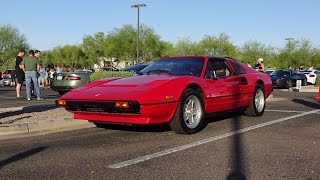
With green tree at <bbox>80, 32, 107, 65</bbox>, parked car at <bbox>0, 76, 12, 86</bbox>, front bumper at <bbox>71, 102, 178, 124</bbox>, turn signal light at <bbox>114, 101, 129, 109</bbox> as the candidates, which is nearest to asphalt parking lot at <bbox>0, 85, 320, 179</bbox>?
front bumper at <bbox>71, 102, 178, 124</bbox>

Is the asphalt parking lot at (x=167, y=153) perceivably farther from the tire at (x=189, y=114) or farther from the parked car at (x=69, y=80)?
the parked car at (x=69, y=80)

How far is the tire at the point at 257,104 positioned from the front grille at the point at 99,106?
362cm

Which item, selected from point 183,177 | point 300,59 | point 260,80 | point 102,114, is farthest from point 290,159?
point 300,59

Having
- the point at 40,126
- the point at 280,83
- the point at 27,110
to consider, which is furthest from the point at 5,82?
the point at 40,126

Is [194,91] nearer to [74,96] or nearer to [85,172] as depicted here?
[74,96]

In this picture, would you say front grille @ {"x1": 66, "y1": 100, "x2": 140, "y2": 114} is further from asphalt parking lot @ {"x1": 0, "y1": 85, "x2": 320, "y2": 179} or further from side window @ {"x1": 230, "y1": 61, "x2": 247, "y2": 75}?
side window @ {"x1": 230, "y1": 61, "x2": 247, "y2": 75}

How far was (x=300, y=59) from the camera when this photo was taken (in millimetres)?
65562

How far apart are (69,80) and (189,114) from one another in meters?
8.69

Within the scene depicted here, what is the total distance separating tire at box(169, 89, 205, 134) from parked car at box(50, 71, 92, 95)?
8253mm

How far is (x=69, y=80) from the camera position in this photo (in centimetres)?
1498

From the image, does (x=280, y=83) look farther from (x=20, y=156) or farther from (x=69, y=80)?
(x=20, y=156)

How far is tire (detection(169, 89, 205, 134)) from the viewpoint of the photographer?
6.77 meters

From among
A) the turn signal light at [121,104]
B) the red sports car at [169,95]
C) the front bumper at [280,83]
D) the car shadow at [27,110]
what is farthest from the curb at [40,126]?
the front bumper at [280,83]

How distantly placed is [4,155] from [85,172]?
1438 millimetres
